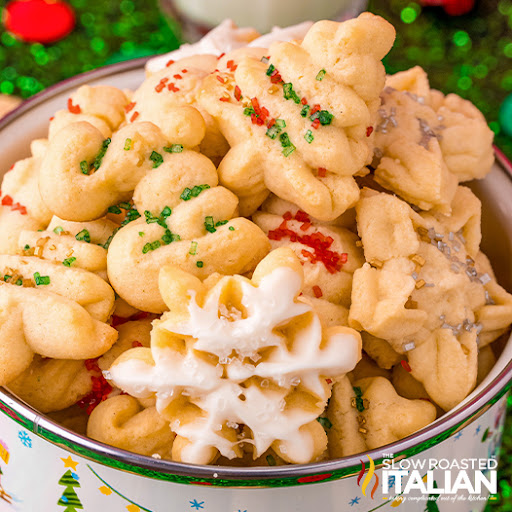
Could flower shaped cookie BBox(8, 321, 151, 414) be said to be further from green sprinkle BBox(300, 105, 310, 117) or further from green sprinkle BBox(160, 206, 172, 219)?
green sprinkle BBox(300, 105, 310, 117)

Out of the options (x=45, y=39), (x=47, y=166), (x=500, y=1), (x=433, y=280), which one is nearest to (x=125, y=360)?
(x=47, y=166)

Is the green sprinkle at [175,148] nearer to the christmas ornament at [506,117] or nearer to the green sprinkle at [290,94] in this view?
the green sprinkle at [290,94]

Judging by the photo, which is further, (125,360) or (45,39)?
(45,39)

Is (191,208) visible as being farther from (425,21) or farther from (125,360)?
(425,21)

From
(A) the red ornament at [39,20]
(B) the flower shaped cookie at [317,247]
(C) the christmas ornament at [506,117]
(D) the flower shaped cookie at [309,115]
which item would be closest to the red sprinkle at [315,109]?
(D) the flower shaped cookie at [309,115]

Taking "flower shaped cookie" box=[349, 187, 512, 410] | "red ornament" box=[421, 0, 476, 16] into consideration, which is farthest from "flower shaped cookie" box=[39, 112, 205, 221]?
"red ornament" box=[421, 0, 476, 16]

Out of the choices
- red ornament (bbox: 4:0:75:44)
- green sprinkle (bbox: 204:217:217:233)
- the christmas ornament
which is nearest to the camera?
green sprinkle (bbox: 204:217:217:233)
